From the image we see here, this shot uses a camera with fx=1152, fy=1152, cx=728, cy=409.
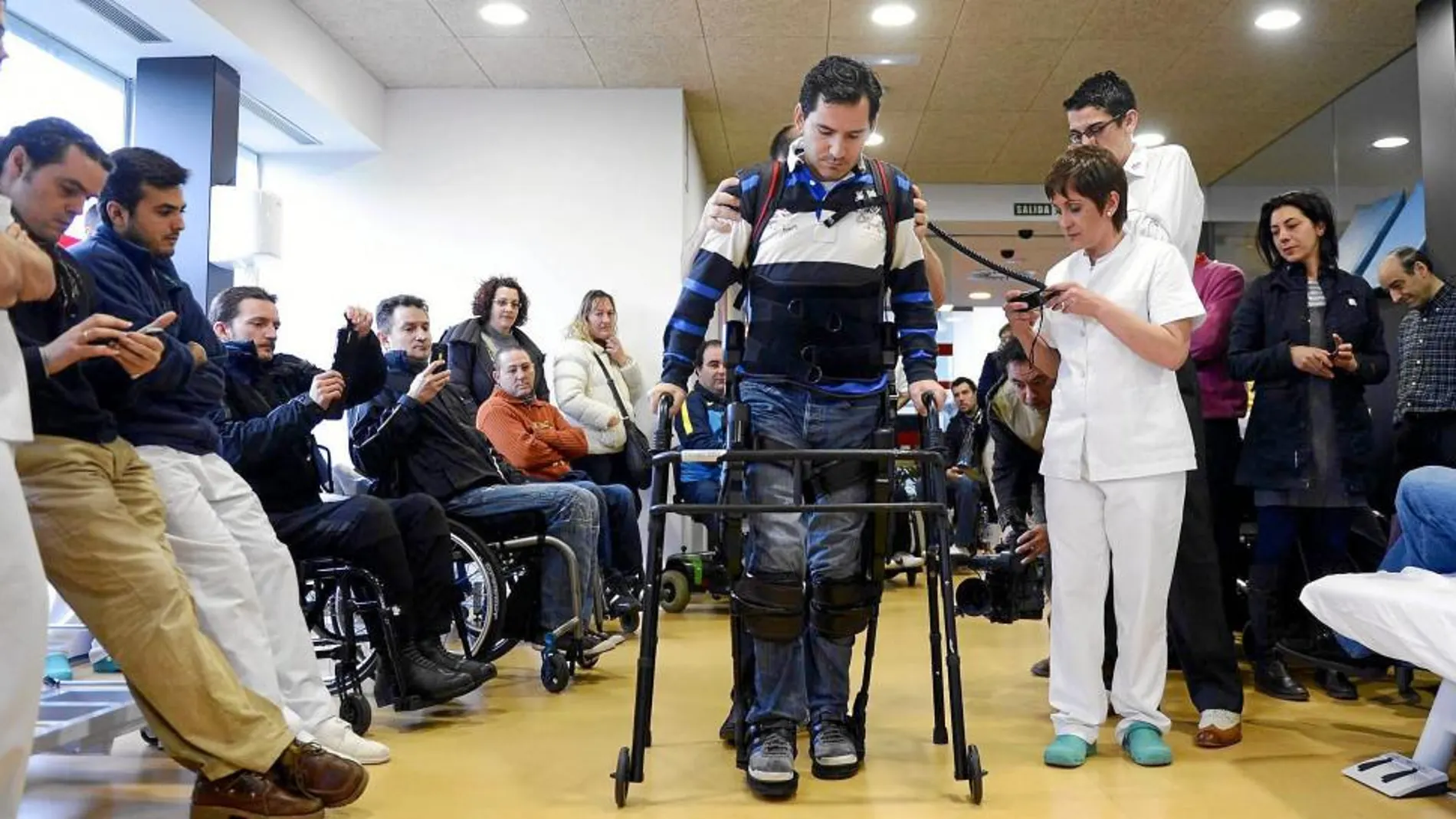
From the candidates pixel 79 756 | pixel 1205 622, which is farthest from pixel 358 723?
pixel 1205 622

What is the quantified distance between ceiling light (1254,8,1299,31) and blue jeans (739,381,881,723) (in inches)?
164

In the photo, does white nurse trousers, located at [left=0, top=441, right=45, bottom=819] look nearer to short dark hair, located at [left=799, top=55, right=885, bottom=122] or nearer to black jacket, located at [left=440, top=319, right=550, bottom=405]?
short dark hair, located at [left=799, top=55, right=885, bottom=122]

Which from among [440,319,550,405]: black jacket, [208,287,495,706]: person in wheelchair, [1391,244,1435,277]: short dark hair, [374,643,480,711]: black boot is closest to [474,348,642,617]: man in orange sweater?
[440,319,550,405]: black jacket

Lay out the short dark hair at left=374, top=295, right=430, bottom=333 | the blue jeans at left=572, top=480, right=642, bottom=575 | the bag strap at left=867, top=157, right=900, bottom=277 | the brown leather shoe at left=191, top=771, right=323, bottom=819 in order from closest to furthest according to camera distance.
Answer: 1. the brown leather shoe at left=191, top=771, right=323, bottom=819
2. the bag strap at left=867, top=157, right=900, bottom=277
3. the short dark hair at left=374, top=295, right=430, bottom=333
4. the blue jeans at left=572, top=480, right=642, bottom=575

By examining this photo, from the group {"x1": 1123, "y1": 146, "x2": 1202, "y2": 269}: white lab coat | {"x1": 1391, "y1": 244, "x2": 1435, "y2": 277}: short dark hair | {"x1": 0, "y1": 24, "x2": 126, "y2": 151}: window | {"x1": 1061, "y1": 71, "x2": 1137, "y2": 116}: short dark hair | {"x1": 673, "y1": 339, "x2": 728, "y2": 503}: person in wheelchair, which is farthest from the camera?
{"x1": 673, "y1": 339, "x2": 728, "y2": 503}: person in wheelchair

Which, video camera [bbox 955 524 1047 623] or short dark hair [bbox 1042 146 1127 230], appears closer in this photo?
short dark hair [bbox 1042 146 1127 230]

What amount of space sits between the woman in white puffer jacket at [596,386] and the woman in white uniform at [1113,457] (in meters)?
2.87

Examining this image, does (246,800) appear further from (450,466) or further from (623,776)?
(450,466)

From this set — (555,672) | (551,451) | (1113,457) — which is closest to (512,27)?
(551,451)

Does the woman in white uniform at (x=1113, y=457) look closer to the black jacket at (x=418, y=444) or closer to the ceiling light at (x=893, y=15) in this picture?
the black jacket at (x=418, y=444)

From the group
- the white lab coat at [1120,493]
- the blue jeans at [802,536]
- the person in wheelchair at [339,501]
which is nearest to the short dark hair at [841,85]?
the blue jeans at [802,536]

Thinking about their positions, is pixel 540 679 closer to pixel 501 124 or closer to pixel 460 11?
pixel 460 11

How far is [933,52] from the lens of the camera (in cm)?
608

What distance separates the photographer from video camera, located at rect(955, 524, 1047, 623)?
3744 mm
